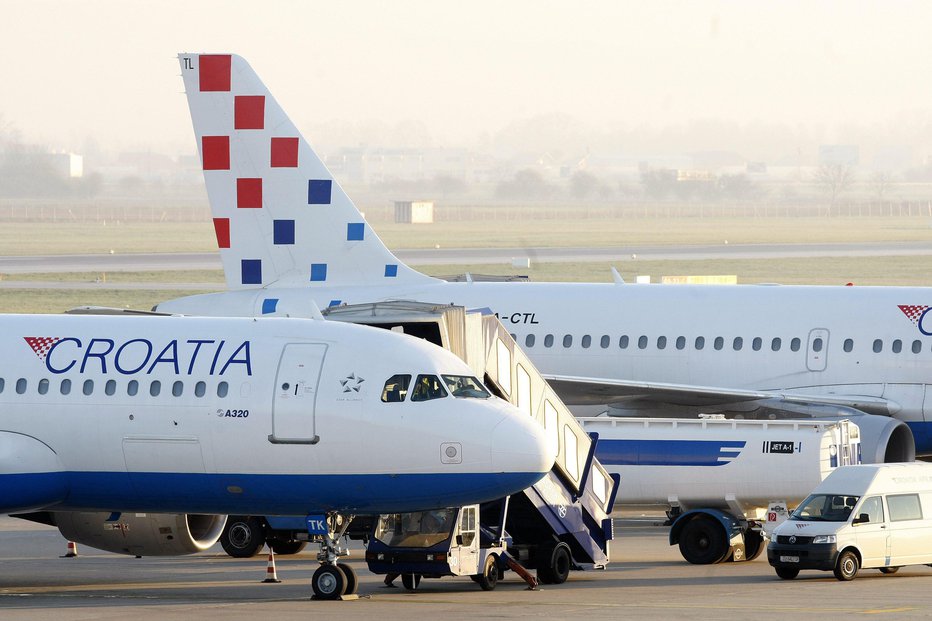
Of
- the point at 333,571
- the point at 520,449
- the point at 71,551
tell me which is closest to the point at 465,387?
the point at 520,449

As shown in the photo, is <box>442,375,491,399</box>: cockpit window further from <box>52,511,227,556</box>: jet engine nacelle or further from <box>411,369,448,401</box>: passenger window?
<box>52,511,227,556</box>: jet engine nacelle

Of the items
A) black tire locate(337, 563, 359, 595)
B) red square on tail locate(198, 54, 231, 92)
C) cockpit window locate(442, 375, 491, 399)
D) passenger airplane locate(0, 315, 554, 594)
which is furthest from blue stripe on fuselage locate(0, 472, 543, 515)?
red square on tail locate(198, 54, 231, 92)

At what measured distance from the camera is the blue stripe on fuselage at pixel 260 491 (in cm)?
2350

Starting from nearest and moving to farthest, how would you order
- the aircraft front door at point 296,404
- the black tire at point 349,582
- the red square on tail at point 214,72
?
1. the aircraft front door at point 296,404
2. the black tire at point 349,582
3. the red square on tail at point 214,72

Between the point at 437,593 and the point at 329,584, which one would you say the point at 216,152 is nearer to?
the point at 437,593

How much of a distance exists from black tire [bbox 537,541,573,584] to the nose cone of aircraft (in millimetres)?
3481

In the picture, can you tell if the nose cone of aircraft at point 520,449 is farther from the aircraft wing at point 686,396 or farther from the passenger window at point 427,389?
the aircraft wing at point 686,396

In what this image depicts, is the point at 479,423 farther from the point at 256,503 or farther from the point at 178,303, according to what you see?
the point at 178,303

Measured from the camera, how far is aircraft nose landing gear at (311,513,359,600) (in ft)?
78.0

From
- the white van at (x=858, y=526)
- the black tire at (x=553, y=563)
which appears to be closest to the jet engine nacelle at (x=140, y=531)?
the black tire at (x=553, y=563)

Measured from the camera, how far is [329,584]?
23.8m

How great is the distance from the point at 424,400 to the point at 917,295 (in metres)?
17.5

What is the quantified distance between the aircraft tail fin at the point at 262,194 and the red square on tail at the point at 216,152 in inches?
1.0

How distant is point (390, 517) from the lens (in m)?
25.3
